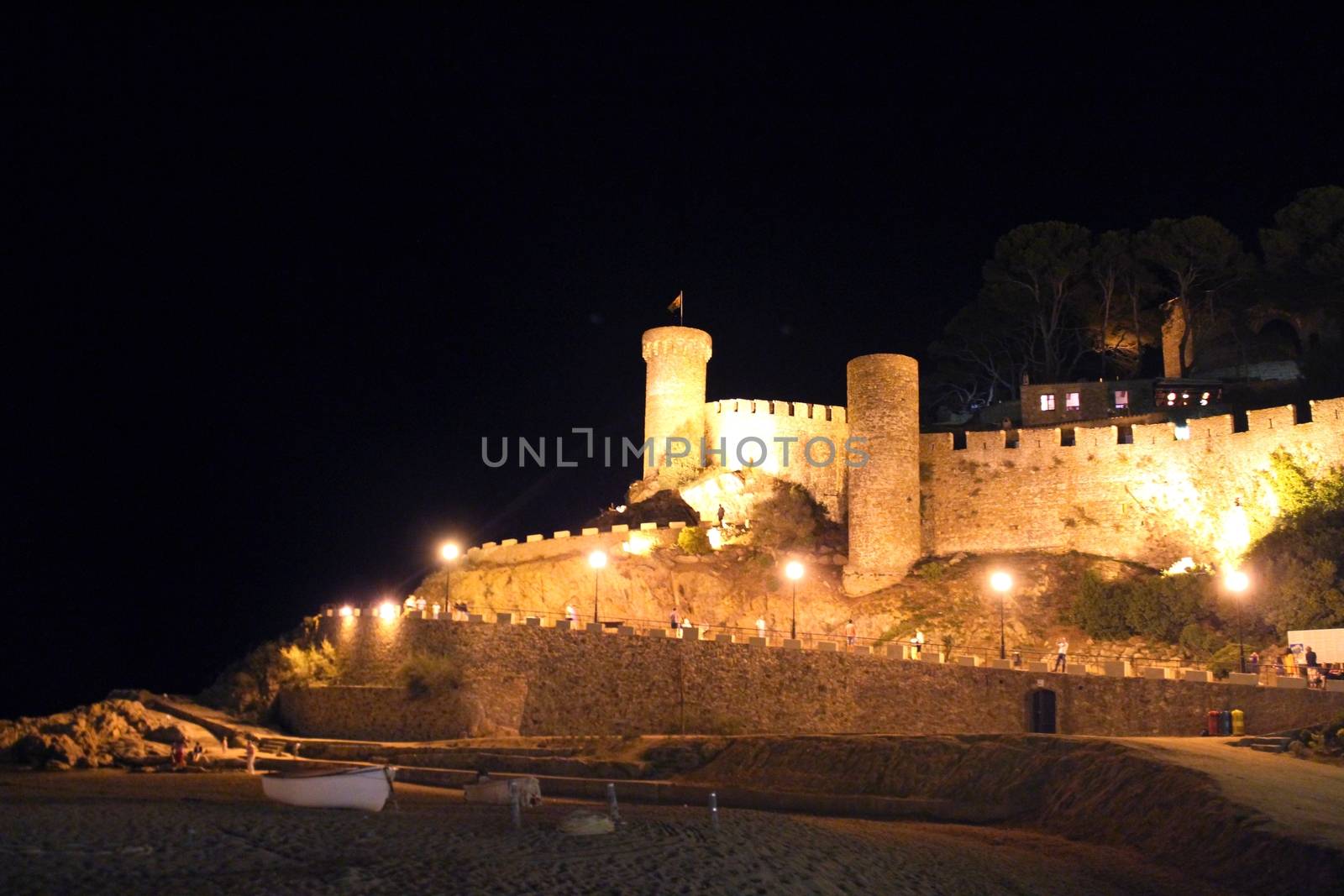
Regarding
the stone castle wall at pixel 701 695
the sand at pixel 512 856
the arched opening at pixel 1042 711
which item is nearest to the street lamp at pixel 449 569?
the stone castle wall at pixel 701 695

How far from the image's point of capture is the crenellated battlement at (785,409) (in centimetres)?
4109

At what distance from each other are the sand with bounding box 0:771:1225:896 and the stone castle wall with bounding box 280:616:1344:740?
565cm

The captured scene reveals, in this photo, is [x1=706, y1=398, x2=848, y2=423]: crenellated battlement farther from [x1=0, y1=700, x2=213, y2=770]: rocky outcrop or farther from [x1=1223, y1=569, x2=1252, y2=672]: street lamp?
[x1=0, y1=700, x2=213, y2=770]: rocky outcrop

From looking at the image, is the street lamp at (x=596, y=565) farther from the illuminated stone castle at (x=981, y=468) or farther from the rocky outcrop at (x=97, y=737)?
the rocky outcrop at (x=97, y=737)

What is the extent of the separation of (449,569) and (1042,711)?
19.3 m

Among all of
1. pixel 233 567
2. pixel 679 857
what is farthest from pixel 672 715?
pixel 233 567

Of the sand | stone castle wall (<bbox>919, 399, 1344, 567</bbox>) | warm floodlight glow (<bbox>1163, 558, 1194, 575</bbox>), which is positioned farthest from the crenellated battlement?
the sand

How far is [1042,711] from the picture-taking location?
23203 millimetres

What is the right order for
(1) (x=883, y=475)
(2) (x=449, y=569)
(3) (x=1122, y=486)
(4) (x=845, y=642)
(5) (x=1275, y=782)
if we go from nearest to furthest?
(5) (x=1275, y=782)
(4) (x=845, y=642)
(3) (x=1122, y=486)
(2) (x=449, y=569)
(1) (x=883, y=475)

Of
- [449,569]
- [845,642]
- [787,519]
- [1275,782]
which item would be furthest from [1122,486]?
[449,569]

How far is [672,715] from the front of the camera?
2630 centimetres

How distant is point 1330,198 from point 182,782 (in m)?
39.4

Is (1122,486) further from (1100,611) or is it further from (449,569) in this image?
(449,569)

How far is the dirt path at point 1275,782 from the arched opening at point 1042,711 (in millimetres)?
2879
